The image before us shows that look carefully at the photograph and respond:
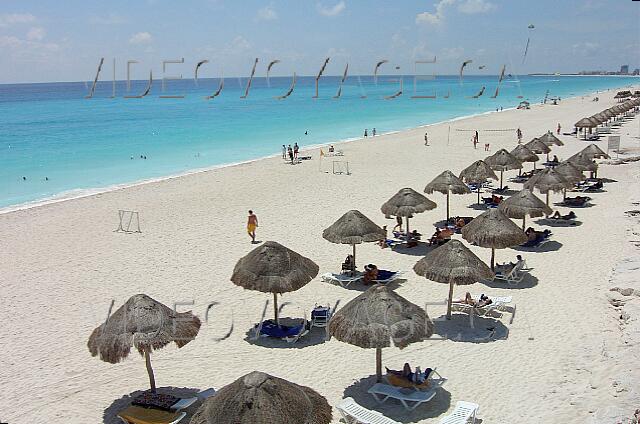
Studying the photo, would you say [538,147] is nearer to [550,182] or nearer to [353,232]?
[550,182]

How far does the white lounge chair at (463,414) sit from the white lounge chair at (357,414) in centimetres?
68

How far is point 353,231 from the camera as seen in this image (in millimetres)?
11789

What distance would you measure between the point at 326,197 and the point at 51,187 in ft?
51.3

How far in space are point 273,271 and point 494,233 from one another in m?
5.03

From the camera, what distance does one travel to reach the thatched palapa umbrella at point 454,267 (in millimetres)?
9531

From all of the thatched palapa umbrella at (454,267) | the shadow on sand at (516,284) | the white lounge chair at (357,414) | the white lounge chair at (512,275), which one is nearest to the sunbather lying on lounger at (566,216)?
the shadow on sand at (516,284)

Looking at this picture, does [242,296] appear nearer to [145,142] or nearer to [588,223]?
[588,223]

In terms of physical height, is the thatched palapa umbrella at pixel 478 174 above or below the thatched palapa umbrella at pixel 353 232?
above

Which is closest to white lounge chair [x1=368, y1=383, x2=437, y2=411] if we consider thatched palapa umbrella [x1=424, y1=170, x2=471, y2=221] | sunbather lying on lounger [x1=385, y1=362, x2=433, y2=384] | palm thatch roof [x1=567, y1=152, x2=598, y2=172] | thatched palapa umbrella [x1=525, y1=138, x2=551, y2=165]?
sunbather lying on lounger [x1=385, y1=362, x2=433, y2=384]

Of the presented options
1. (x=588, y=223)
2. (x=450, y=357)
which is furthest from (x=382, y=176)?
(x=450, y=357)

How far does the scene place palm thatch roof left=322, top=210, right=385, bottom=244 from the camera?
11.7m

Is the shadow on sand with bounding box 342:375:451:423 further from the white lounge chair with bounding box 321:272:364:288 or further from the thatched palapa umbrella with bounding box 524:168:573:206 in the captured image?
the thatched palapa umbrella with bounding box 524:168:573:206

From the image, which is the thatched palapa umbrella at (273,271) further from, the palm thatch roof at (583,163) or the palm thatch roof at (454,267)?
the palm thatch roof at (583,163)

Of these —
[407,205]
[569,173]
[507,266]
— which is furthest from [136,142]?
[507,266]
